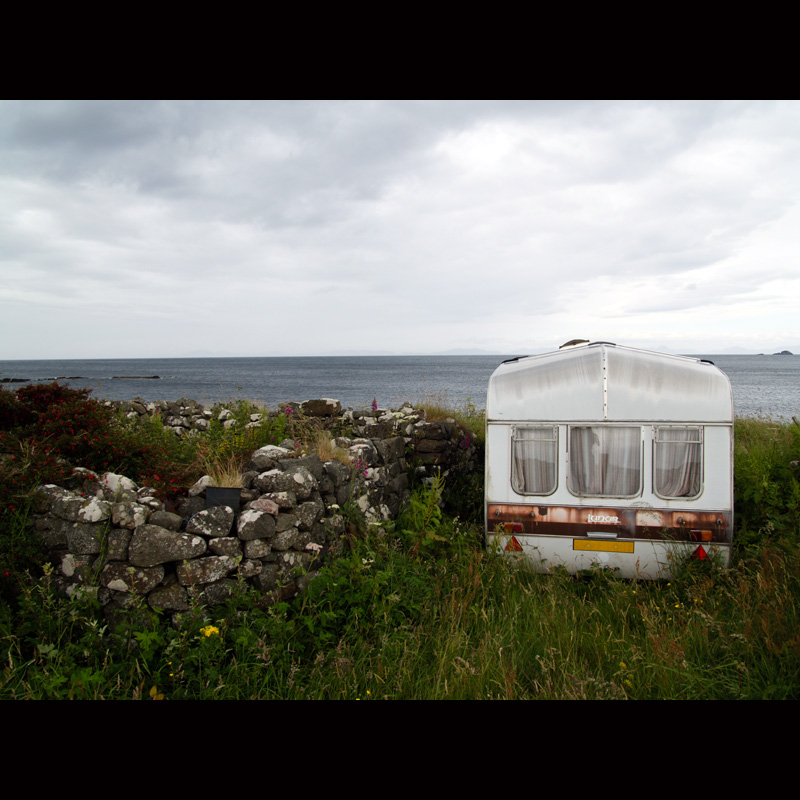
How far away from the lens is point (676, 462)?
609 cm

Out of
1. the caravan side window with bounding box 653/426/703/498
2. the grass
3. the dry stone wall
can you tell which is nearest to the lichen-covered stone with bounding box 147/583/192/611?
the dry stone wall

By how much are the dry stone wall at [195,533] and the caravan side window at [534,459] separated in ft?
6.57

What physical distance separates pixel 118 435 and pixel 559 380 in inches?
210

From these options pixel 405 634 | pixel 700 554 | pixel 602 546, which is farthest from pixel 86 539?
pixel 700 554

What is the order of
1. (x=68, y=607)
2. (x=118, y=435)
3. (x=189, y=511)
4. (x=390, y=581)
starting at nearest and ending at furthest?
1. (x=68, y=607)
2. (x=189, y=511)
3. (x=390, y=581)
4. (x=118, y=435)

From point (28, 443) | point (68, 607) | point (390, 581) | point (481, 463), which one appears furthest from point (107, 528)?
point (481, 463)

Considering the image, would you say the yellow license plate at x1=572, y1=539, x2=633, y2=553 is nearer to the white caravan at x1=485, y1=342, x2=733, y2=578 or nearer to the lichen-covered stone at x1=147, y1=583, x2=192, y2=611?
the white caravan at x1=485, y1=342, x2=733, y2=578

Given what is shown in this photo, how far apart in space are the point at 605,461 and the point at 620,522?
30.1 inches

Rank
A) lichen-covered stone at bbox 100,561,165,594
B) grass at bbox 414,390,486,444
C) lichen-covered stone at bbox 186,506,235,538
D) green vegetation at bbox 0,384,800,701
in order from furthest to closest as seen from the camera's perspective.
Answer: grass at bbox 414,390,486,444 < lichen-covered stone at bbox 186,506,235,538 < lichen-covered stone at bbox 100,561,165,594 < green vegetation at bbox 0,384,800,701

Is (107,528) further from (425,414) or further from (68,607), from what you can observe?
(425,414)

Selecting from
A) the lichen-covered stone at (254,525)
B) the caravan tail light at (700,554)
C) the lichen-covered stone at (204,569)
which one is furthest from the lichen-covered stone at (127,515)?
Answer: the caravan tail light at (700,554)

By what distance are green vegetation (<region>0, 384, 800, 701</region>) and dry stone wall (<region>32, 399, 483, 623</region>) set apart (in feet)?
0.49

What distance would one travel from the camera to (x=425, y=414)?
32.1ft

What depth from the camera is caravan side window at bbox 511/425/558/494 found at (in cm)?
635
